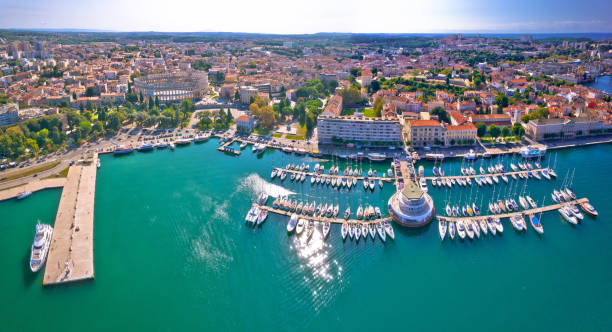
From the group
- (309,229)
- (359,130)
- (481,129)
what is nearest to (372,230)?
(309,229)

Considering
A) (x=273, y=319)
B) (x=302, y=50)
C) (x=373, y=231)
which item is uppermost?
(x=302, y=50)

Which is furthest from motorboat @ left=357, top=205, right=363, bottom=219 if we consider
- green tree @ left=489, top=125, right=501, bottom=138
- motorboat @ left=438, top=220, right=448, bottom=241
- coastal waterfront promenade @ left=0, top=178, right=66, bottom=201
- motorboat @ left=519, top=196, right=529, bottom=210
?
coastal waterfront promenade @ left=0, top=178, right=66, bottom=201

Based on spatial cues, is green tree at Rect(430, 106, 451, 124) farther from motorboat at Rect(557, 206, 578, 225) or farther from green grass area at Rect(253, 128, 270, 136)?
green grass area at Rect(253, 128, 270, 136)

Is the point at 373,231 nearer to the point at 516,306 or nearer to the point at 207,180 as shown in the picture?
the point at 516,306

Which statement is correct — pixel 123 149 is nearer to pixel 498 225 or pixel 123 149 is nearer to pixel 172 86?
pixel 172 86

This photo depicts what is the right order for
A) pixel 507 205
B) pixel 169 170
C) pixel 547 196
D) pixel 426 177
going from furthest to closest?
1. pixel 169 170
2. pixel 426 177
3. pixel 547 196
4. pixel 507 205

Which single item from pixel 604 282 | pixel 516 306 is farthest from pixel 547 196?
pixel 516 306

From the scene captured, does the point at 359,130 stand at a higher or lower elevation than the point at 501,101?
lower
